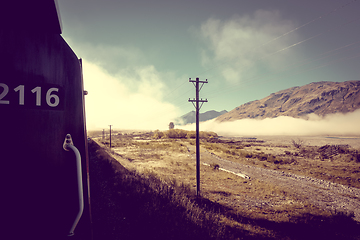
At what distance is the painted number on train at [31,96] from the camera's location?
146 centimetres

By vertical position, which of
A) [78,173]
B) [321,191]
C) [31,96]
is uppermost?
[31,96]

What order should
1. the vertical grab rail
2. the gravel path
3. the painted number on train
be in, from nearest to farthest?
1. the painted number on train
2. the vertical grab rail
3. the gravel path

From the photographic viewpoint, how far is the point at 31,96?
1600mm

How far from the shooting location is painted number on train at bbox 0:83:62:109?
146 centimetres

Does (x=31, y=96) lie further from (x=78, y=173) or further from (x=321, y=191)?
(x=321, y=191)

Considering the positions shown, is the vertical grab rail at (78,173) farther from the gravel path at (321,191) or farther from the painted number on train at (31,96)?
the gravel path at (321,191)

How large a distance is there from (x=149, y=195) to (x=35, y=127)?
5.80 m

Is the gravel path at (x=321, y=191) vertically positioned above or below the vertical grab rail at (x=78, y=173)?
below

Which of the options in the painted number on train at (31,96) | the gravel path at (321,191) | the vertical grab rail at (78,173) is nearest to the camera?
the painted number on train at (31,96)

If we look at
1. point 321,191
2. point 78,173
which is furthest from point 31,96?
point 321,191

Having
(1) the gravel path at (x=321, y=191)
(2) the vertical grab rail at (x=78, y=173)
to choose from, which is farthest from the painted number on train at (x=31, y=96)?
(1) the gravel path at (x=321, y=191)

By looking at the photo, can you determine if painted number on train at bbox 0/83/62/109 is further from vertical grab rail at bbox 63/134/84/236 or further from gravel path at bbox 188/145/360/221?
gravel path at bbox 188/145/360/221

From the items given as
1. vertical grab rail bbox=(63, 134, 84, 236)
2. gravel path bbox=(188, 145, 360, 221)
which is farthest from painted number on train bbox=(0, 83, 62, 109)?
gravel path bbox=(188, 145, 360, 221)

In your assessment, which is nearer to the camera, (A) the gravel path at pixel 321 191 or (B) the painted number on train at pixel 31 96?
(B) the painted number on train at pixel 31 96
